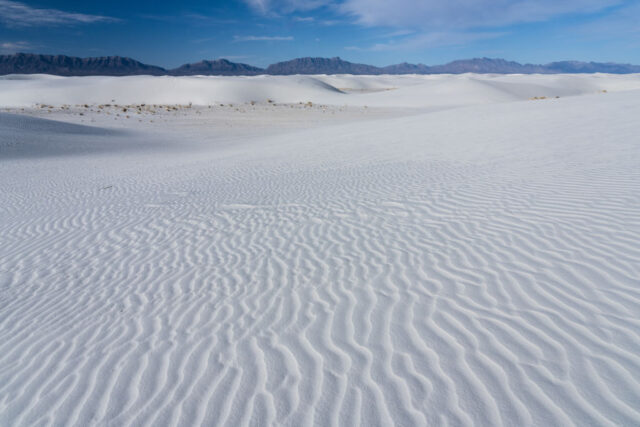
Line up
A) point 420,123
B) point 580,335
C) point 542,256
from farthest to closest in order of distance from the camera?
point 420,123
point 542,256
point 580,335

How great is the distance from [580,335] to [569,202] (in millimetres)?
3421

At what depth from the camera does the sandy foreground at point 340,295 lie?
268cm

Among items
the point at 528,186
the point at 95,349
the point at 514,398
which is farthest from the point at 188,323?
the point at 528,186

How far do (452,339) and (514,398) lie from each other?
0.67 meters

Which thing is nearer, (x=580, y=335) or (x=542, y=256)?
(x=580, y=335)

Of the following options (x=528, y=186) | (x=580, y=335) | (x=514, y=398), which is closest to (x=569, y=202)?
(x=528, y=186)

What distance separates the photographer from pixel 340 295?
4.03 meters

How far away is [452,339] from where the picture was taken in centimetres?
314

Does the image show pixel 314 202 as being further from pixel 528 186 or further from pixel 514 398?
pixel 514 398

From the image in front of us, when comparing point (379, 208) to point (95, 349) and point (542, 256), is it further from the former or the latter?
point (95, 349)

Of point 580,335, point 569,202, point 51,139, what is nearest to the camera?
point 580,335

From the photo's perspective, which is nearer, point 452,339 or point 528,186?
point 452,339

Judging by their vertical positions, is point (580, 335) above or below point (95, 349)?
above

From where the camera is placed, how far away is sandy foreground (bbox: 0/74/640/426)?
8.79 ft
